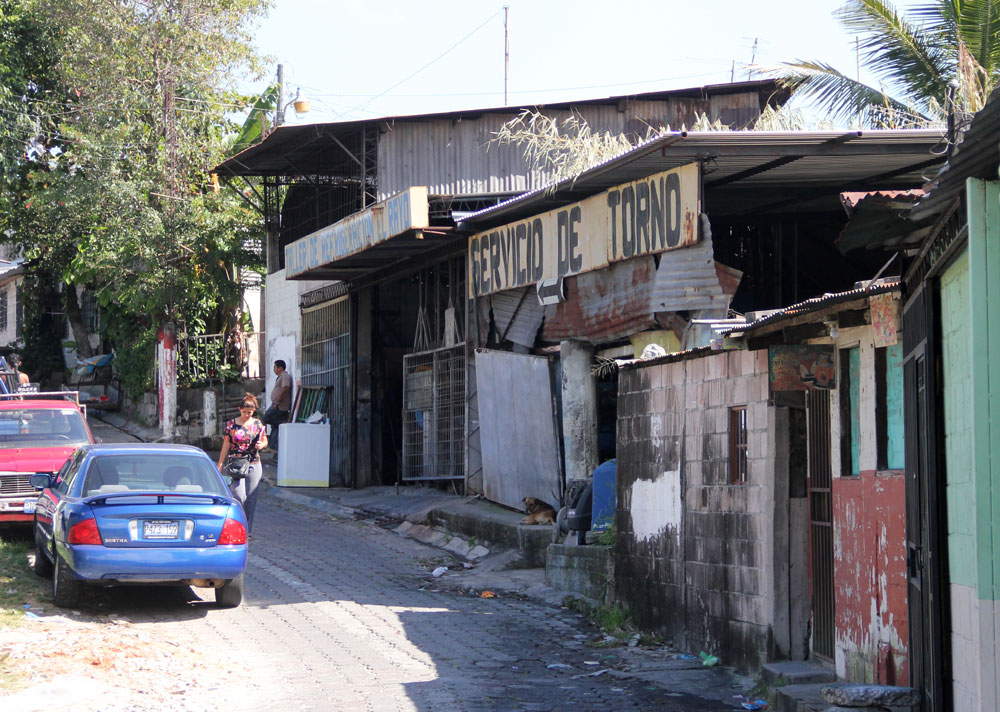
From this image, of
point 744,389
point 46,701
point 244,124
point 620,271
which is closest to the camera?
point 46,701

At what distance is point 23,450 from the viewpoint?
13.7 meters

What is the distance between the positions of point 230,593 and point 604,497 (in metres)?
3.98

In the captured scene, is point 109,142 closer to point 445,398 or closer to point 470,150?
point 470,150

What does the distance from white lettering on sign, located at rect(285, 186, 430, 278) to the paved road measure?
459cm

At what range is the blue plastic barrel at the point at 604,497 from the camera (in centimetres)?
1230

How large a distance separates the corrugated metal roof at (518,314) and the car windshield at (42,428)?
568cm

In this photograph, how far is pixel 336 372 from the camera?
71.1ft

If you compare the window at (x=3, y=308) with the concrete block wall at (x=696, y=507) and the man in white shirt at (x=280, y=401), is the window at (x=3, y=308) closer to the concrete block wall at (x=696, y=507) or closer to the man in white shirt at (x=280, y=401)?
the man in white shirt at (x=280, y=401)

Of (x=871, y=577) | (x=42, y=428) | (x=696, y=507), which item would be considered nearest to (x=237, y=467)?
(x=42, y=428)

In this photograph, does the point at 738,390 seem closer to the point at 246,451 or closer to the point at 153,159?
the point at 246,451

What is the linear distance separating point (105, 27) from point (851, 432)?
A: 25.1m

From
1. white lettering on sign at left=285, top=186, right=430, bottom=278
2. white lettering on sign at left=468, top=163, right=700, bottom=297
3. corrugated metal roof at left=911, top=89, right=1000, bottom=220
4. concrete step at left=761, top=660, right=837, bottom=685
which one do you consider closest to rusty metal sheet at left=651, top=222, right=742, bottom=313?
white lettering on sign at left=468, top=163, right=700, bottom=297

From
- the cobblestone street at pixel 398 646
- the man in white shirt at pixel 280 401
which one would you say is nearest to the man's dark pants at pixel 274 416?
the man in white shirt at pixel 280 401

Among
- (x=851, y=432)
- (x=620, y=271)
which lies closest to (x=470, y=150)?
(x=620, y=271)
